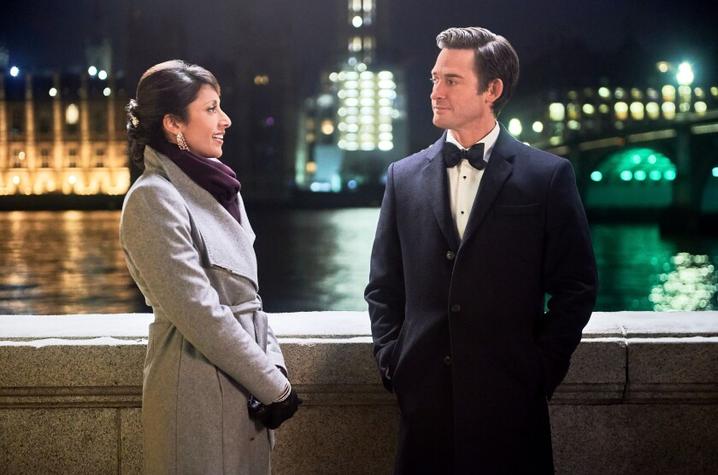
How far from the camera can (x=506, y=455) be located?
219cm

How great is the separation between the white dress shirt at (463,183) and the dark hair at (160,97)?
647 millimetres

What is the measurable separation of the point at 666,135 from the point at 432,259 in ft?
169

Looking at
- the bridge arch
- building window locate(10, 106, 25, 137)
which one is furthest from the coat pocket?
building window locate(10, 106, 25, 137)

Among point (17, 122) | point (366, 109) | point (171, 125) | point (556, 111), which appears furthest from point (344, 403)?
point (366, 109)

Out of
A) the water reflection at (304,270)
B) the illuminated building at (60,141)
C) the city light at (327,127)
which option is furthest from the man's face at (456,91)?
the city light at (327,127)

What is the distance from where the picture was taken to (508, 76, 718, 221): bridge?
158 ft

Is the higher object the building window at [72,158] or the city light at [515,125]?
the city light at [515,125]

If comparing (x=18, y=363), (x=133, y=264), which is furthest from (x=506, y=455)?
(x=18, y=363)

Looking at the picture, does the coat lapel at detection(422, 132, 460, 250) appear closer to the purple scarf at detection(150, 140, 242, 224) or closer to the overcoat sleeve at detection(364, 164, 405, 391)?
the overcoat sleeve at detection(364, 164, 405, 391)

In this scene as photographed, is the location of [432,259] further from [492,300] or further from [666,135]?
[666,135]

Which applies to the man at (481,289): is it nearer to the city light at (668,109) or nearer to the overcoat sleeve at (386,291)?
the overcoat sleeve at (386,291)

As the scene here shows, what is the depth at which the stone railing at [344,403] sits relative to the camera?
9.04 feet

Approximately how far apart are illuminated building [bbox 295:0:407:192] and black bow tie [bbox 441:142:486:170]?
7807 cm

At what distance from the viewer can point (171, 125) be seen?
211 cm
